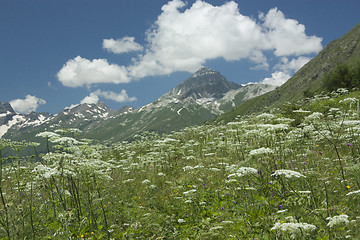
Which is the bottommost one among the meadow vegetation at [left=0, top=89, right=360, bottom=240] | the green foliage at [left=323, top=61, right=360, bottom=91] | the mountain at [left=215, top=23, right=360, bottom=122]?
the meadow vegetation at [left=0, top=89, right=360, bottom=240]

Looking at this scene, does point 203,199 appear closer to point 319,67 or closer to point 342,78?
point 342,78

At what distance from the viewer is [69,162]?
637 centimetres

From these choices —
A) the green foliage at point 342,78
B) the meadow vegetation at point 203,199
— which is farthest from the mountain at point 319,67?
the meadow vegetation at point 203,199

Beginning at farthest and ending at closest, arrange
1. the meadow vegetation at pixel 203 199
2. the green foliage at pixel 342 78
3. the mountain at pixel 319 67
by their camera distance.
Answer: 1. the mountain at pixel 319 67
2. the green foliage at pixel 342 78
3. the meadow vegetation at pixel 203 199

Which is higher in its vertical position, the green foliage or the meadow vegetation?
the green foliage

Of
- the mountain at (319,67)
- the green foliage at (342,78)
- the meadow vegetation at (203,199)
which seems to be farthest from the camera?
the mountain at (319,67)

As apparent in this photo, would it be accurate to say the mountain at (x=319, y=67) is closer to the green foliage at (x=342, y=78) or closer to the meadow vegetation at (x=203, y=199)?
the green foliage at (x=342, y=78)

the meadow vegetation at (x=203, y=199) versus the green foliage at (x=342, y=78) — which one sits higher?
the green foliage at (x=342, y=78)

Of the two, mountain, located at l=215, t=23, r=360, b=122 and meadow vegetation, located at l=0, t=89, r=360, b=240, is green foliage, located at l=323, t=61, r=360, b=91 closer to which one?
meadow vegetation, located at l=0, t=89, r=360, b=240

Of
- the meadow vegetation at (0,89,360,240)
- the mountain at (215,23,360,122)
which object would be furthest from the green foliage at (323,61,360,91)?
the mountain at (215,23,360,122)

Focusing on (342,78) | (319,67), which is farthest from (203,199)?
(319,67)

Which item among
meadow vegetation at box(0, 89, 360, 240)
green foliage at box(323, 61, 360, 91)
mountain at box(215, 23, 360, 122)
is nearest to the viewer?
meadow vegetation at box(0, 89, 360, 240)

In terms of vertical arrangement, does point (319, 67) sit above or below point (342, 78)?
above

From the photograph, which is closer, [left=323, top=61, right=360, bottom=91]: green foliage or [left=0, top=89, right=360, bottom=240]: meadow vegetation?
[left=0, top=89, right=360, bottom=240]: meadow vegetation
